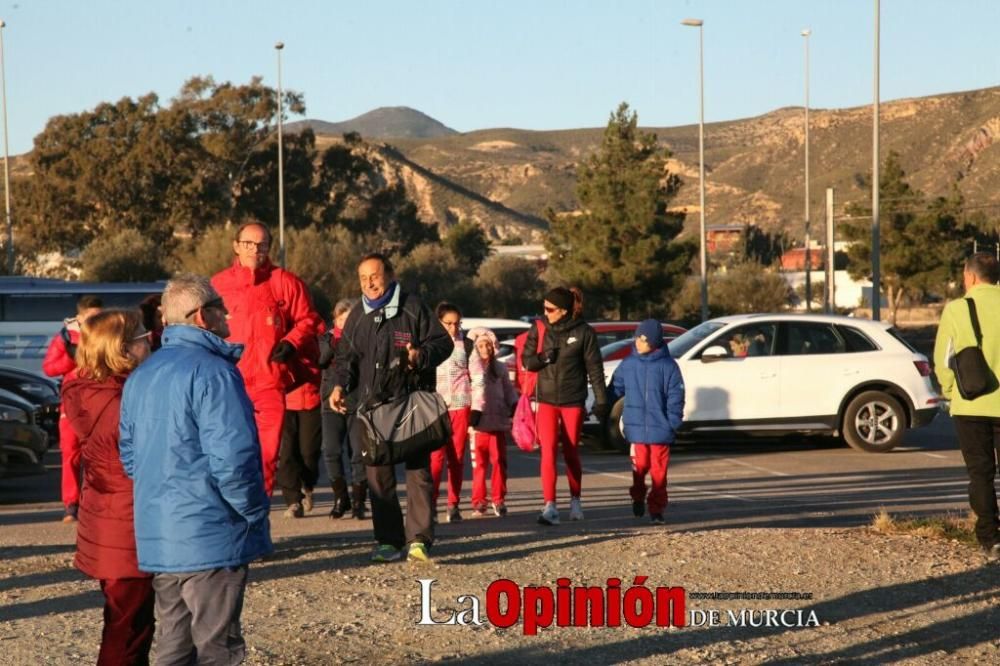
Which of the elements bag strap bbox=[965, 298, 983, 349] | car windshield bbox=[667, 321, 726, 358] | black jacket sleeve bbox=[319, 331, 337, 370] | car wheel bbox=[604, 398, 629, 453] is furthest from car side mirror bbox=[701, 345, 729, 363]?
bag strap bbox=[965, 298, 983, 349]

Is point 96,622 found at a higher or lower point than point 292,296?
lower

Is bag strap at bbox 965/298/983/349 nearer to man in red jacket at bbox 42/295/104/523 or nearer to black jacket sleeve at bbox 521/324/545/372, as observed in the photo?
black jacket sleeve at bbox 521/324/545/372

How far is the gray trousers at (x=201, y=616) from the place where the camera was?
553 centimetres

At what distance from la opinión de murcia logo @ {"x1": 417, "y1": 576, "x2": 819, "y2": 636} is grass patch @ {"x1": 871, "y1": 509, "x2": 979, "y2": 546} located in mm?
2704

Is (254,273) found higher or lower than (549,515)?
higher

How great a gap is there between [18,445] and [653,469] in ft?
19.5

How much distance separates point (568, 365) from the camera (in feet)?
39.1

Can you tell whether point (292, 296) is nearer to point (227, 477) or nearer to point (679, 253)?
point (227, 477)

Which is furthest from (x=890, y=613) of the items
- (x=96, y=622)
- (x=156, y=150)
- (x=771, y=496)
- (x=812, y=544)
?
(x=156, y=150)

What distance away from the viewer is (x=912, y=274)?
7194 centimetres

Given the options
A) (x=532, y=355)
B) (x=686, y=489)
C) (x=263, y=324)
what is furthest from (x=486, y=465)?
(x=263, y=324)

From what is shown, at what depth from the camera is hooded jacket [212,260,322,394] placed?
10172mm

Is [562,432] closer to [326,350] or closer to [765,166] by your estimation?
[326,350]

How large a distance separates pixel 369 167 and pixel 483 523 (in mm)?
63799
